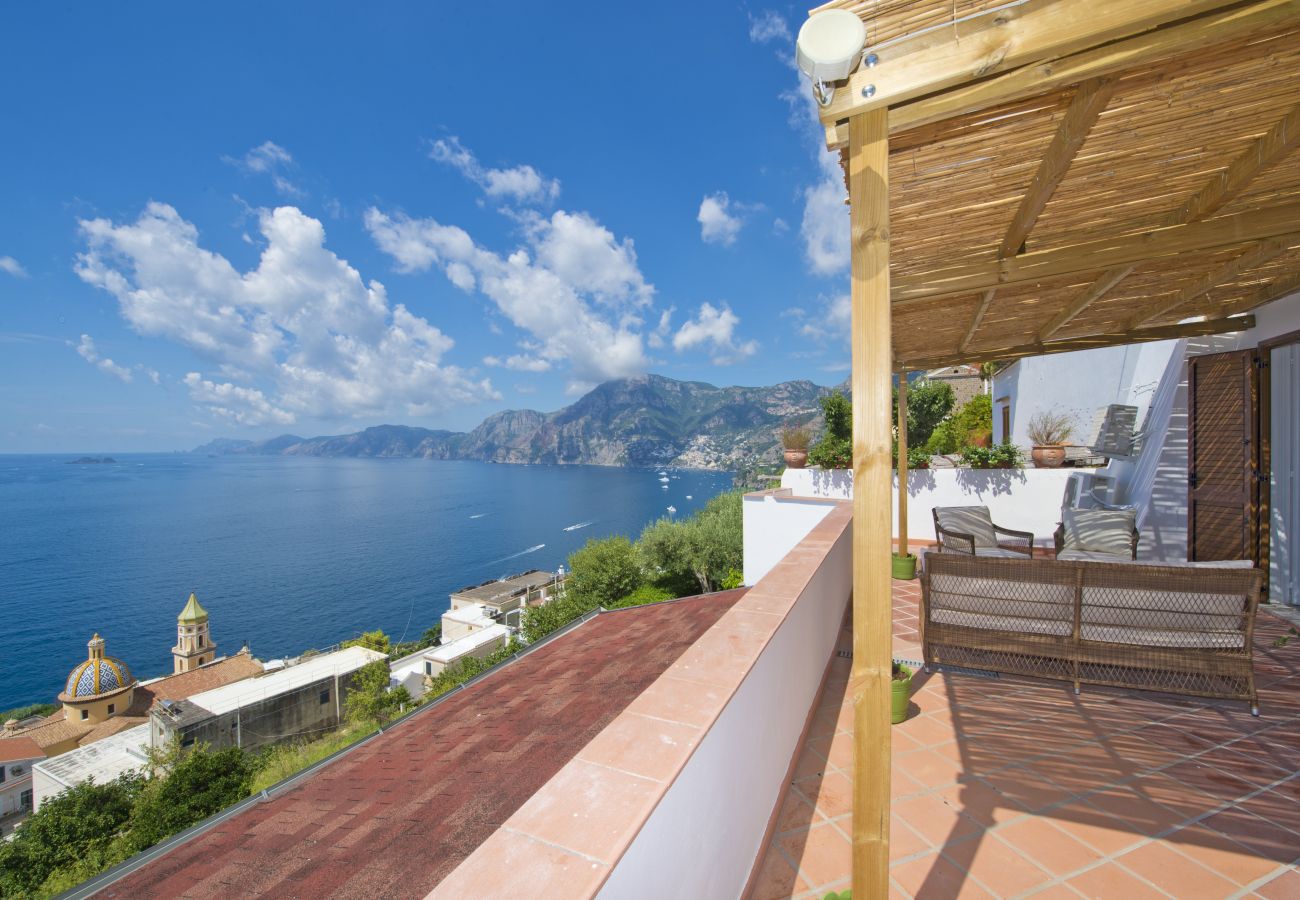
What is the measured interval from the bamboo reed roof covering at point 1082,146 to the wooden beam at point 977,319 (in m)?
0.03

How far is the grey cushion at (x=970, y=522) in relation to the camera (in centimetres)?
567

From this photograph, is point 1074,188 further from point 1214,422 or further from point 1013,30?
point 1214,422

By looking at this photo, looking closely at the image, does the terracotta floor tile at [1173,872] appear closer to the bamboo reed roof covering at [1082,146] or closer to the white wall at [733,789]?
the white wall at [733,789]

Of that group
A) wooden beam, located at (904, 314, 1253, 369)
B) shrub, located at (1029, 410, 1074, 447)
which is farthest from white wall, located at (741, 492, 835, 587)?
shrub, located at (1029, 410, 1074, 447)

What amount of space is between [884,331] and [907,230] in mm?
1683

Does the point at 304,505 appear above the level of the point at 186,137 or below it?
below

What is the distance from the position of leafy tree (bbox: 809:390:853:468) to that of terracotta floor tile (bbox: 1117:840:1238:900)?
5.73 m

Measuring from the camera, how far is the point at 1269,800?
200 cm

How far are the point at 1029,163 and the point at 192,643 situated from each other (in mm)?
43892

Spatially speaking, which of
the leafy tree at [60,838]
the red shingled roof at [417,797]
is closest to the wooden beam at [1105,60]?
the red shingled roof at [417,797]

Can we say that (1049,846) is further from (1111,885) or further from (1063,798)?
(1063,798)

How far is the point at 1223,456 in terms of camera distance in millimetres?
4656

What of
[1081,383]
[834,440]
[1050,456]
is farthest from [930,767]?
[1081,383]

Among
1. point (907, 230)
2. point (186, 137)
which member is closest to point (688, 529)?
point (907, 230)
